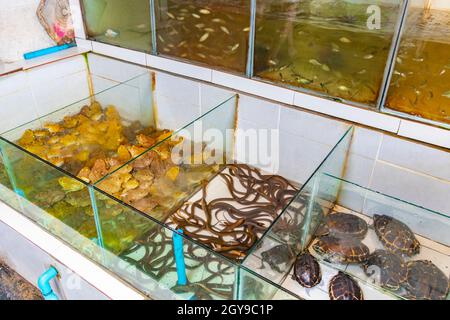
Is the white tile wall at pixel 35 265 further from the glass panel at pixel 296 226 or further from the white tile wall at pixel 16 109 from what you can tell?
the white tile wall at pixel 16 109

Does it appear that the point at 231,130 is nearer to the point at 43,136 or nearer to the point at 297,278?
the point at 297,278

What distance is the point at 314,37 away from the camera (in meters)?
1.74

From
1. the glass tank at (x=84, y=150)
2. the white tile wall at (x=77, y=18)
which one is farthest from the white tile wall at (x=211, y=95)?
the white tile wall at (x=77, y=18)

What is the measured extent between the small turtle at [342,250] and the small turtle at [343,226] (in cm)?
4

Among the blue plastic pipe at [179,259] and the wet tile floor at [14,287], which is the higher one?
the blue plastic pipe at [179,259]

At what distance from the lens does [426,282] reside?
150 centimetres

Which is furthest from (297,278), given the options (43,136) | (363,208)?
(43,136)

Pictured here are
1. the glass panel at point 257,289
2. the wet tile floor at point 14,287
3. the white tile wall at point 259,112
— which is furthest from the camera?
the white tile wall at point 259,112

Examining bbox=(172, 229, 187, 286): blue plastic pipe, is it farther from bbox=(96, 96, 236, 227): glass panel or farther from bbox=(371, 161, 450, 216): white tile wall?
bbox=(371, 161, 450, 216): white tile wall

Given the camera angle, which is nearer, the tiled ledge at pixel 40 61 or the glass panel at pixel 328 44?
the glass panel at pixel 328 44

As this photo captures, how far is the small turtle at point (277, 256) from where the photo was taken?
60.8 inches

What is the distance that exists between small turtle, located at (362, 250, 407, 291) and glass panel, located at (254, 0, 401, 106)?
696 mm

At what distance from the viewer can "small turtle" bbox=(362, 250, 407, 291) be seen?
154 centimetres
